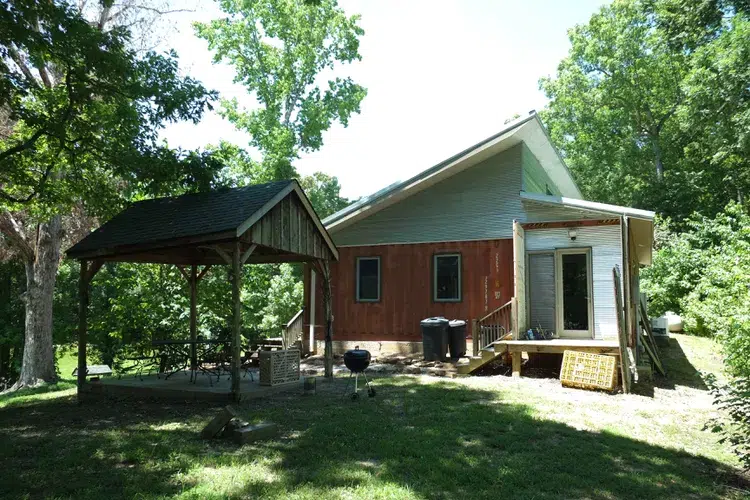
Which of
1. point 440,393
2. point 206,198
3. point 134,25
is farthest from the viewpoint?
point 134,25

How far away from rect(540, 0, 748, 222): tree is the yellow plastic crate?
19.4m

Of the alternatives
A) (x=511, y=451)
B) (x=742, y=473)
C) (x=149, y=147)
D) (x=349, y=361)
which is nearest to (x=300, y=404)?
(x=349, y=361)

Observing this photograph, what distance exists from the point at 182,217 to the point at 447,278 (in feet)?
23.8

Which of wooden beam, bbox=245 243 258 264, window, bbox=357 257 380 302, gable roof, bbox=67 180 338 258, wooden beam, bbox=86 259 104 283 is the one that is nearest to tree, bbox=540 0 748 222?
window, bbox=357 257 380 302

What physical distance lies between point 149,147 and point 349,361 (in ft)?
22.2

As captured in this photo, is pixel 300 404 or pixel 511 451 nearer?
pixel 511 451

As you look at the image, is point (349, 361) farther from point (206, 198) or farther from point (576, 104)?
point (576, 104)

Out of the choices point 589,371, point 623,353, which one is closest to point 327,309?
point 589,371

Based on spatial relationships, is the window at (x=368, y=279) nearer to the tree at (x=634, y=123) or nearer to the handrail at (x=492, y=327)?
the handrail at (x=492, y=327)

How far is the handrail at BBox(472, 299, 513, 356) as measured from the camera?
11.5 m

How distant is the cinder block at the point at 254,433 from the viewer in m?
5.94

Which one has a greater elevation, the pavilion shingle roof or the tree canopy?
the tree canopy

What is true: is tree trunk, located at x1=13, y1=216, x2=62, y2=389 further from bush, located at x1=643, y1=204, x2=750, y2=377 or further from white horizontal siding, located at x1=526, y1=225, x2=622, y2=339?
bush, located at x1=643, y1=204, x2=750, y2=377

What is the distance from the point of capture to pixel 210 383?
30.6 feet
